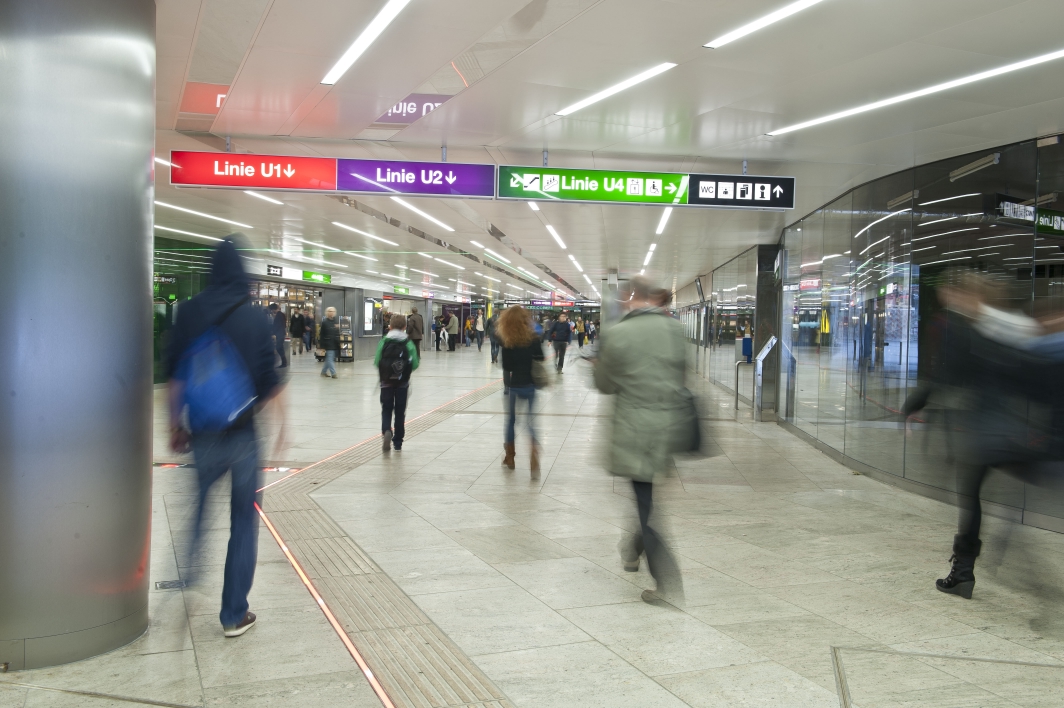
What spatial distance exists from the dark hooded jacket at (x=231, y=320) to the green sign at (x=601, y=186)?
4572 millimetres

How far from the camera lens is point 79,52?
3145 millimetres

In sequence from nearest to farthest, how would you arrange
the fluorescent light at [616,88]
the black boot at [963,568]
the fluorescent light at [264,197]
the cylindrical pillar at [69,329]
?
the cylindrical pillar at [69,329], the black boot at [963,568], the fluorescent light at [616,88], the fluorescent light at [264,197]

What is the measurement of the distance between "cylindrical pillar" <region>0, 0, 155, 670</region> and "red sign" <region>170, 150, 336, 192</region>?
4267 mm

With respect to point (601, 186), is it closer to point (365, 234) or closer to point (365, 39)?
point (365, 39)

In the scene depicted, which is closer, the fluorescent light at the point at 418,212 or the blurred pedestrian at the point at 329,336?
the fluorescent light at the point at 418,212

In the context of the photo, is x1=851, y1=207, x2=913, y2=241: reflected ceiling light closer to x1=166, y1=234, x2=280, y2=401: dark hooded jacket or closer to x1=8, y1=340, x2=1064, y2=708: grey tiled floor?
x1=8, y1=340, x2=1064, y2=708: grey tiled floor

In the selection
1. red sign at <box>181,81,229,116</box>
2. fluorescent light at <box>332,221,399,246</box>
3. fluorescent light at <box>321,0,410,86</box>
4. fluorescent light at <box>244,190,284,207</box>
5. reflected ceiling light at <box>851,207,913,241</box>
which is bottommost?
reflected ceiling light at <box>851,207,913,241</box>

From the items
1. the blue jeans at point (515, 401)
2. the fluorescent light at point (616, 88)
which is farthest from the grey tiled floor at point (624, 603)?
the fluorescent light at point (616, 88)

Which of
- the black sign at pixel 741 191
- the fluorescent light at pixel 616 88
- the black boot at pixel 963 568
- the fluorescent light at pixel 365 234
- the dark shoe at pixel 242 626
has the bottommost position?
the dark shoe at pixel 242 626

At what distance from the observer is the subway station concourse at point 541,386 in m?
3.12

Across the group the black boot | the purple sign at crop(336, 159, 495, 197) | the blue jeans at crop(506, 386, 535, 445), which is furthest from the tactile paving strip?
the purple sign at crop(336, 159, 495, 197)

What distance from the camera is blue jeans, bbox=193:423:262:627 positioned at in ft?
11.3

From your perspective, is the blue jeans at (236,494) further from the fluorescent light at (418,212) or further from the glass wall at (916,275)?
the fluorescent light at (418,212)

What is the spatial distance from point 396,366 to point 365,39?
13.4 ft
